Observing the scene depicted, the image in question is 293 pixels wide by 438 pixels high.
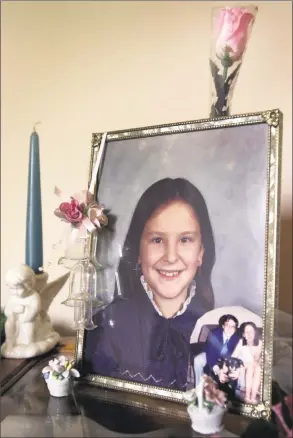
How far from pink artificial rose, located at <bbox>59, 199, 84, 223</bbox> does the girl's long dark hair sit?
0.24 ft

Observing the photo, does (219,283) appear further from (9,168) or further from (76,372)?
(9,168)

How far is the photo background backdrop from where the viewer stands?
1.92ft

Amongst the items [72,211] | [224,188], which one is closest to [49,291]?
[72,211]

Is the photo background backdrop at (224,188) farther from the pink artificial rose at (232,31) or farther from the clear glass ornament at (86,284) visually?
the pink artificial rose at (232,31)

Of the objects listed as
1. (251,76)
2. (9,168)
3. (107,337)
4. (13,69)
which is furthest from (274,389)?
(13,69)

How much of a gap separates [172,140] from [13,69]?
1.61 ft

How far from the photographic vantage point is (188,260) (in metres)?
0.62

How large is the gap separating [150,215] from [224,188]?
11 cm

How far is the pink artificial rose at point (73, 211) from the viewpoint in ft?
2.22

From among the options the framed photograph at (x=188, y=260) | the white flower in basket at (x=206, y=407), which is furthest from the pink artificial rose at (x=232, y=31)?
the white flower in basket at (x=206, y=407)

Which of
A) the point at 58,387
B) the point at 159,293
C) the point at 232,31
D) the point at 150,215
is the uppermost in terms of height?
the point at 232,31

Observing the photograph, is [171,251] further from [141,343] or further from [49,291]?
[49,291]

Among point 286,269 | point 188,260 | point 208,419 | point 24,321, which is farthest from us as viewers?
point 286,269

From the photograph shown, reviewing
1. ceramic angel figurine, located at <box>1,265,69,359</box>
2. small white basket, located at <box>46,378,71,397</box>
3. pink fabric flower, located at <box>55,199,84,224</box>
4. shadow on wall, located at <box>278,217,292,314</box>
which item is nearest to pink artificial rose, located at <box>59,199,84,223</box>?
pink fabric flower, located at <box>55,199,84,224</box>
